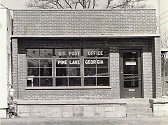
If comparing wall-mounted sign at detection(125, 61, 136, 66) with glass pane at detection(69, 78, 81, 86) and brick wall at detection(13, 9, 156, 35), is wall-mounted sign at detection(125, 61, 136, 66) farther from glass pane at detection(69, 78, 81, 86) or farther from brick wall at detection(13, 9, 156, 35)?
glass pane at detection(69, 78, 81, 86)

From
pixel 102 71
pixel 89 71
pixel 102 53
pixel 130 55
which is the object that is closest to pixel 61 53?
pixel 89 71

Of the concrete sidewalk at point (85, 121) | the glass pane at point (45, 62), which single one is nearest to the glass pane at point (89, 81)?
the glass pane at point (45, 62)

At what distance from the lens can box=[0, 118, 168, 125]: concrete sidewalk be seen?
1305cm

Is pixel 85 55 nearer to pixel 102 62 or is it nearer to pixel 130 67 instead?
pixel 102 62

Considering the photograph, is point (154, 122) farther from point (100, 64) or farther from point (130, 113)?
point (100, 64)

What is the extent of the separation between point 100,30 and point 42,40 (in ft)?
8.73

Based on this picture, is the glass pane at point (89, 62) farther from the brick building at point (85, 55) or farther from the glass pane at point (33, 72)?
the glass pane at point (33, 72)

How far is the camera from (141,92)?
1678 centimetres

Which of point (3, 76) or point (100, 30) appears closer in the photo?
point (3, 76)

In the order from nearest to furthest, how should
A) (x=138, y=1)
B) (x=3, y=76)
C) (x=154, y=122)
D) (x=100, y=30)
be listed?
(x=154, y=122), (x=3, y=76), (x=100, y=30), (x=138, y=1)

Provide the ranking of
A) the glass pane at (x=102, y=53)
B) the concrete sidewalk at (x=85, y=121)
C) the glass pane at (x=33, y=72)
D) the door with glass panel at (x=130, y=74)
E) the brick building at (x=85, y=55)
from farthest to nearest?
the door with glass panel at (x=130, y=74) → the glass pane at (x=102, y=53) → the glass pane at (x=33, y=72) → the brick building at (x=85, y=55) → the concrete sidewalk at (x=85, y=121)

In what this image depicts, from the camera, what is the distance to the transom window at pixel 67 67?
650 inches

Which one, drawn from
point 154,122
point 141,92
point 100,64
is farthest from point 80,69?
point 154,122

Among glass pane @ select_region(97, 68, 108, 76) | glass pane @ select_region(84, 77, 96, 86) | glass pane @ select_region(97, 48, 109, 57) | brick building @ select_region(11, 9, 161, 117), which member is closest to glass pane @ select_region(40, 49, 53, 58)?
brick building @ select_region(11, 9, 161, 117)
